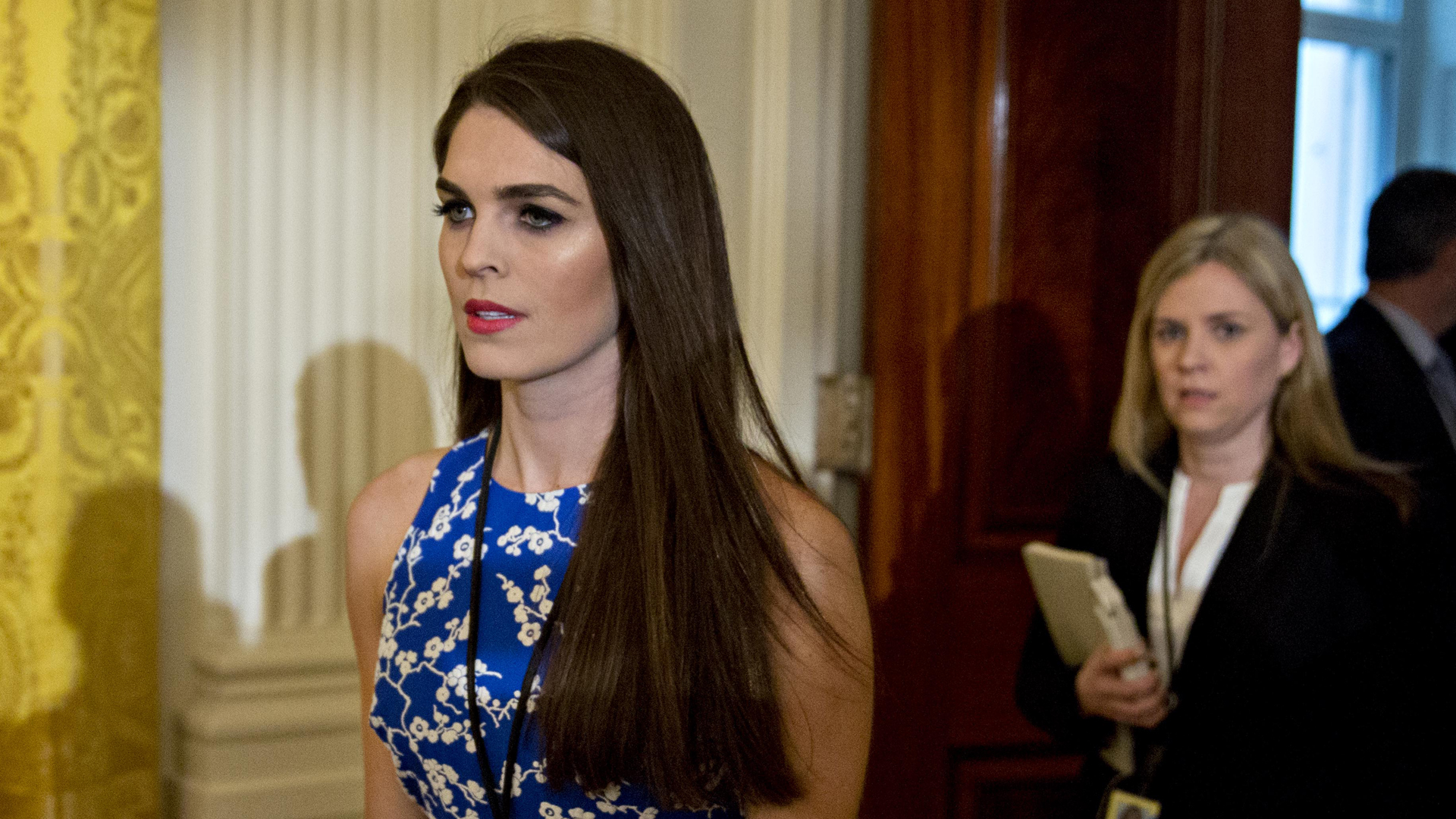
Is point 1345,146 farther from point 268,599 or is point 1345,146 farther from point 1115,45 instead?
point 268,599

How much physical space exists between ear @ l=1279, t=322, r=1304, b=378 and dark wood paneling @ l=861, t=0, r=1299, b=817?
547 mm

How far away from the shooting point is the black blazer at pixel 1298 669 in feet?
5.84

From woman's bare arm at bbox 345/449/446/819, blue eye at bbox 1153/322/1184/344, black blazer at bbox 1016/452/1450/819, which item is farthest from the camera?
blue eye at bbox 1153/322/1184/344

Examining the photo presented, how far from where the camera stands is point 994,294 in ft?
8.01

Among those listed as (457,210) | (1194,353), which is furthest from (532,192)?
(1194,353)

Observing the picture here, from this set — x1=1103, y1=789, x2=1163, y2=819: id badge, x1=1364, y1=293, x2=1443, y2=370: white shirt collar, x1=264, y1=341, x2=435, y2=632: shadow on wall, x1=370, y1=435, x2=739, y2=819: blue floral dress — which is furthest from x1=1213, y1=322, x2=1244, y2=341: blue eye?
x1=264, y1=341, x2=435, y2=632: shadow on wall

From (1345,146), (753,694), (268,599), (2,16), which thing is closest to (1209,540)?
(753,694)

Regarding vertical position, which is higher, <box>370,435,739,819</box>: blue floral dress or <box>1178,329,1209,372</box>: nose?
<box>1178,329,1209,372</box>: nose

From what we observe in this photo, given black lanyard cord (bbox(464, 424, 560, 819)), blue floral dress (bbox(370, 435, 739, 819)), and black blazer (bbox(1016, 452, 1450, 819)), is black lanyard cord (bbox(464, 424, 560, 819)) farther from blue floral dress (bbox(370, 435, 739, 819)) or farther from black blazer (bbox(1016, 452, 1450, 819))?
black blazer (bbox(1016, 452, 1450, 819))

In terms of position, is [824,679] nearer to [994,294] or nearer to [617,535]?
[617,535]

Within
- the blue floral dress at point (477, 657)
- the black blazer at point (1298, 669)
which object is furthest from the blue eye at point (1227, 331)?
the blue floral dress at point (477, 657)

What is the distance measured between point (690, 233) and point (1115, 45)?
1.57 meters

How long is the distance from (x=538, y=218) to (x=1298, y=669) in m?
1.37

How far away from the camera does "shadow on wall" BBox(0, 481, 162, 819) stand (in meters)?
1.87
